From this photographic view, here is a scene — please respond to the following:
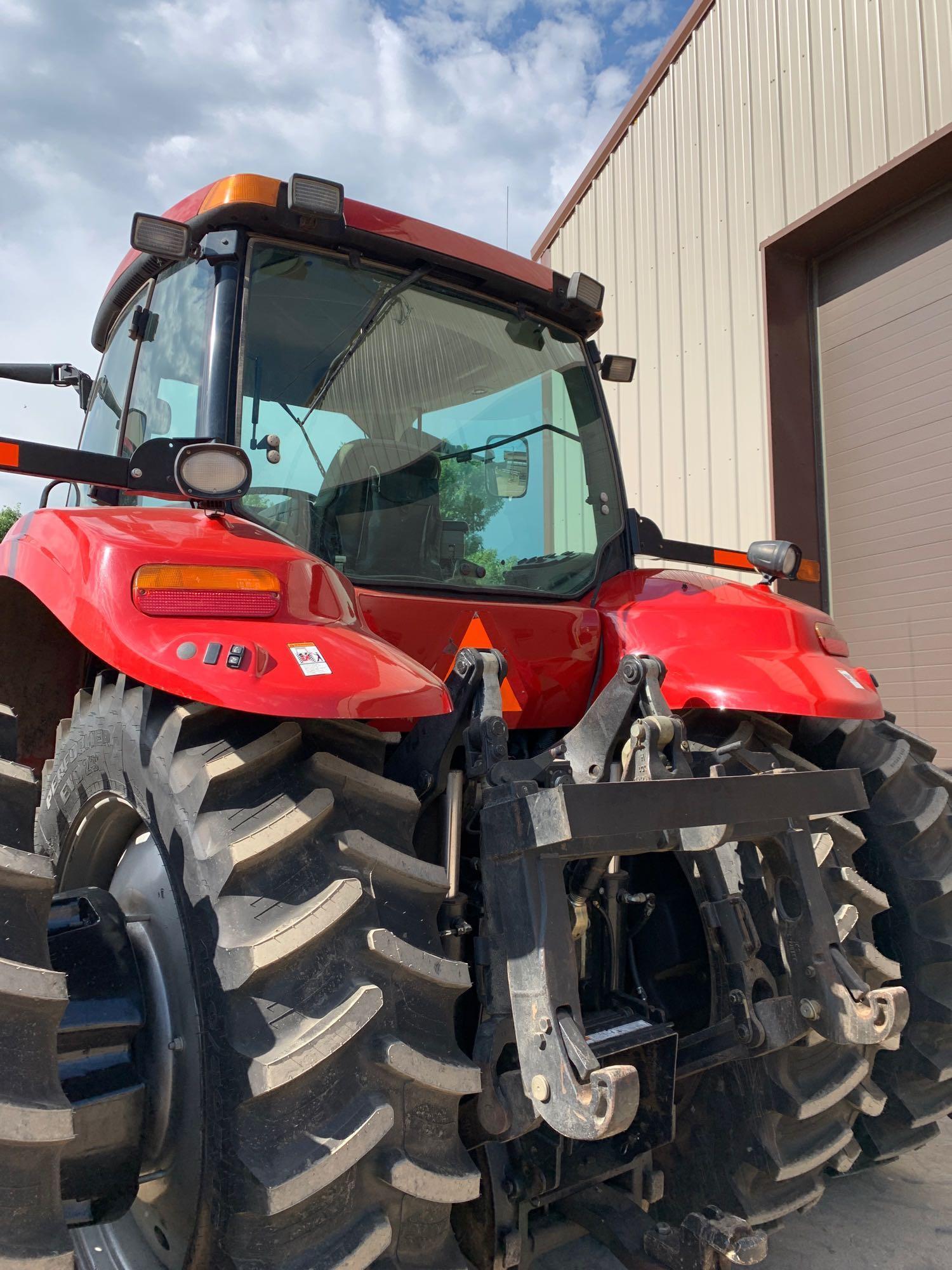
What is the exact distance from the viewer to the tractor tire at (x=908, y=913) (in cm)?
245

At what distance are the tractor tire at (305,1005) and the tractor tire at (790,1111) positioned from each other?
2.52 feet

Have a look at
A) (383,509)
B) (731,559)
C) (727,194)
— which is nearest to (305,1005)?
(383,509)

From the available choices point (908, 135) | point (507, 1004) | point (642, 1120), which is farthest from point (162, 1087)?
point (908, 135)

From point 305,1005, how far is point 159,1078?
18.3 inches

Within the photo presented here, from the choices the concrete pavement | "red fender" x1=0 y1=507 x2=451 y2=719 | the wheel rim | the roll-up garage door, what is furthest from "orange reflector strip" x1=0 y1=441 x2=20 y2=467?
the roll-up garage door

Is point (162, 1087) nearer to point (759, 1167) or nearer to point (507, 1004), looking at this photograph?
point (507, 1004)

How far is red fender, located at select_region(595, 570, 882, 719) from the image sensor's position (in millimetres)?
2299

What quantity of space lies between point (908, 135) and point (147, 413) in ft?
17.1

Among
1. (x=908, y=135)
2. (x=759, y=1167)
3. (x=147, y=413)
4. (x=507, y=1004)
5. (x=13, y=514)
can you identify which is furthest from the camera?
(x=13, y=514)

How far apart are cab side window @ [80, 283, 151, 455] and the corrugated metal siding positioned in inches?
189

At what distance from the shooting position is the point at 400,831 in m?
1.72

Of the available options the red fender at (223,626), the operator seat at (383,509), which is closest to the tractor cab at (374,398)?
the operator seat at (383,509)

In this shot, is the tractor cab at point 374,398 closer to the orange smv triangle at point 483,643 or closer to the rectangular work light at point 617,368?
the orange smv triangle at point 483,643

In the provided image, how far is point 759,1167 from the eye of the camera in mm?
2039
